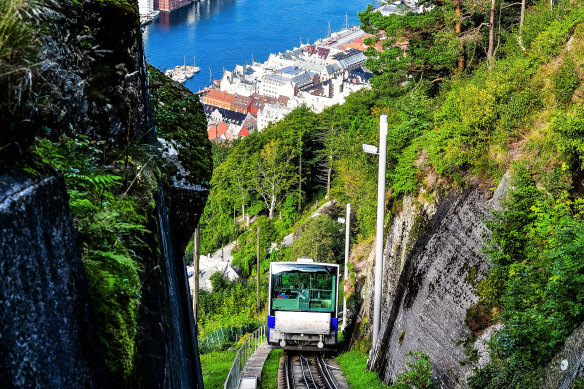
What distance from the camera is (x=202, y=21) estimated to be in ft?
422

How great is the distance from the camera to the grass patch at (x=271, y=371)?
15.8m

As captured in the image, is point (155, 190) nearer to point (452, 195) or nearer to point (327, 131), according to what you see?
point (452, 195)

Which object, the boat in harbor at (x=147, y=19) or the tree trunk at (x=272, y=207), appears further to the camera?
the tree trunk at (x=272, y=207)

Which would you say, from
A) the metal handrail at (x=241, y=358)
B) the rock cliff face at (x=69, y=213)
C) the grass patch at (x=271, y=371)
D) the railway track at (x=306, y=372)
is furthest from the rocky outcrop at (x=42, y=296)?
the grass patch at (x=271, y=371)

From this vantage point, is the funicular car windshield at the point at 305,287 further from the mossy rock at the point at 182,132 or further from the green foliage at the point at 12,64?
the green foliage at the point at 12,64

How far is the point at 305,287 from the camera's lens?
58.3 ft

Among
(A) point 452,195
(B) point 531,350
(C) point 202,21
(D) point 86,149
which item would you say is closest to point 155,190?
(D) point 86,149

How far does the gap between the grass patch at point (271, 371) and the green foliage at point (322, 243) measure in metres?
13.7

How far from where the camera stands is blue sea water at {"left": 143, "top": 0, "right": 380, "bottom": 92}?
371ft

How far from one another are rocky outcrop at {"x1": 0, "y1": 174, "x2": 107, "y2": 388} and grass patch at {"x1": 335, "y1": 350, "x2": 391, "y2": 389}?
1120cm

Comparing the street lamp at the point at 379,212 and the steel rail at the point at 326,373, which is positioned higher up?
the street lamp at the point at 379,212

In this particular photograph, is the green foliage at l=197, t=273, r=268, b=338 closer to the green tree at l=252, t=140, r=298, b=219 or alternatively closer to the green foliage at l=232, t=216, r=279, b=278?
the green foliage at l=232, t=216, r=279, b=278

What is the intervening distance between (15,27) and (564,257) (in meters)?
7.66

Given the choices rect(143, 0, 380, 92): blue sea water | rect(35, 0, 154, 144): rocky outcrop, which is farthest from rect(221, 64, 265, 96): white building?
rect(35, 0, 154, 144): rocky outcrop
